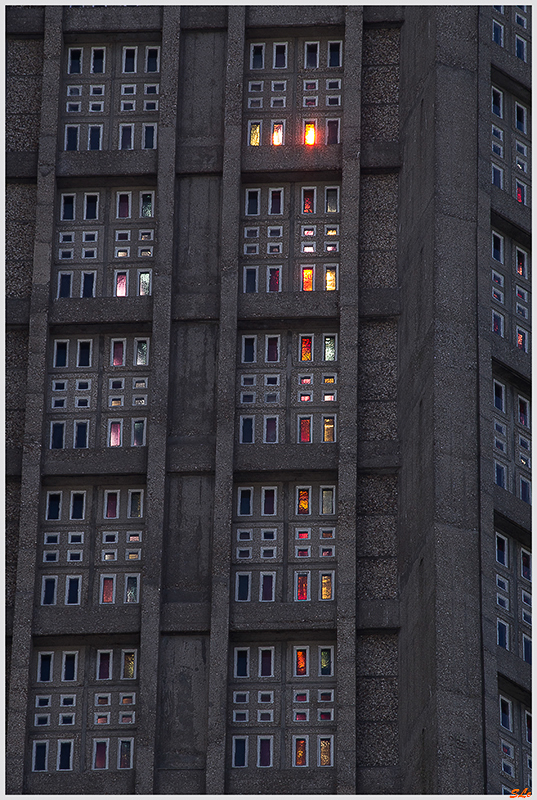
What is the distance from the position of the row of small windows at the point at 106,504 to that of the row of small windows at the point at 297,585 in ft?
10.2

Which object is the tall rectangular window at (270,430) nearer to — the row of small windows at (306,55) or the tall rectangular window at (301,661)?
the tall rectangular window at (301,661)

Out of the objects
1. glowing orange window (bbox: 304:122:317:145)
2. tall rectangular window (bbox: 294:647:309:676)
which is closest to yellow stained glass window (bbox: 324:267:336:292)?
glowing orange window (bbox: 304:122:317:145)

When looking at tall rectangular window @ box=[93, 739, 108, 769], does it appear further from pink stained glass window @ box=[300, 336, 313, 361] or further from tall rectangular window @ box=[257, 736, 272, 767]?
pink stained glass window @ box=[300, 336, 313, 361]

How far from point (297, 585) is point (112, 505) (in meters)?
4.86

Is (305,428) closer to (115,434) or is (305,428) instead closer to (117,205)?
(115,434)

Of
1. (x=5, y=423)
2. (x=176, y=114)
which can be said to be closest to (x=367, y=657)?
(x=5, y=423)

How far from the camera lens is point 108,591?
51.2 m

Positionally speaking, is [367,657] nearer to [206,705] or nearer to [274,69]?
[206,705]

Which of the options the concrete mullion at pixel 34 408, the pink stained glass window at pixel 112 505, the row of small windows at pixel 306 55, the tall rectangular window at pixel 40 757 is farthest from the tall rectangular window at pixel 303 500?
the row of small windows at pixel 306 55

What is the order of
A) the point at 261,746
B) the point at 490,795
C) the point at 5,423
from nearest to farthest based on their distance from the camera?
the point at 490,795 → the point at 261,746 → the point at 5,423

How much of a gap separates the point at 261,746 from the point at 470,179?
13937 millimetres

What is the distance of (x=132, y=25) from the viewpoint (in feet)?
184

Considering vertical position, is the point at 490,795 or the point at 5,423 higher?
the point at 5,423

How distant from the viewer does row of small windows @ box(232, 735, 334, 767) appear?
4925cm
